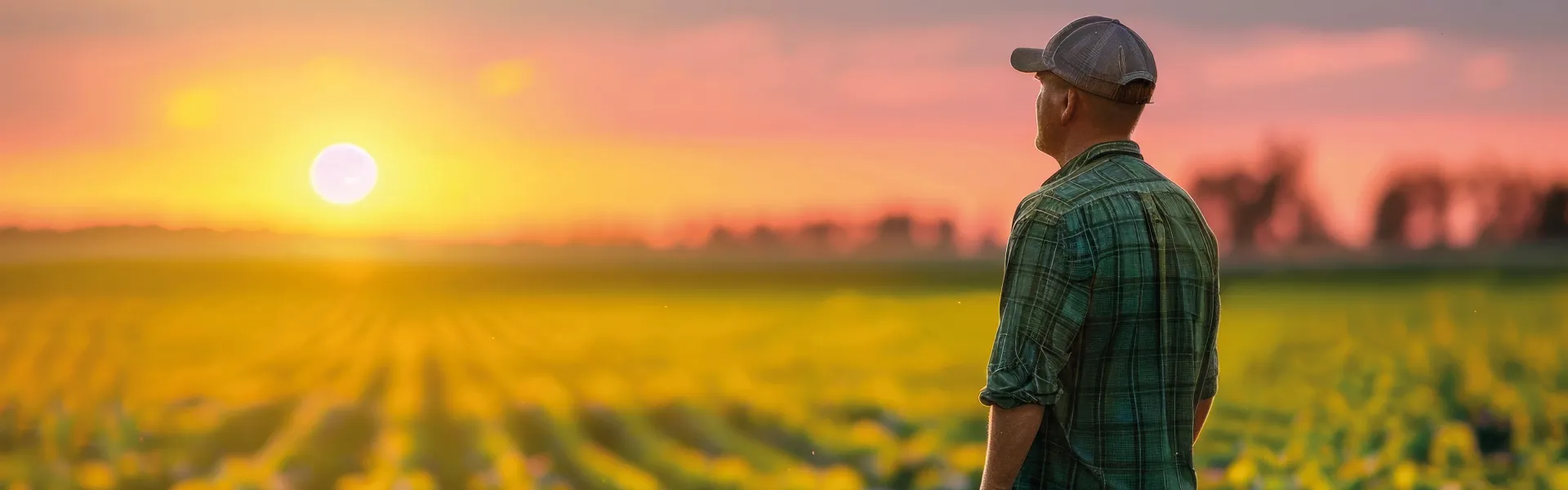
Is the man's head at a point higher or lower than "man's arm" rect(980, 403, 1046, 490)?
higher

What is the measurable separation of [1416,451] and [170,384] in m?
7.30

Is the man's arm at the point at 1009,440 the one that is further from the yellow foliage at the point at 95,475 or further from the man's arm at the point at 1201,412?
the yellow foliage at the point at 95,475

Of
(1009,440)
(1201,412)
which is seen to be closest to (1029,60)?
(1009,440)

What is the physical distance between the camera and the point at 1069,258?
1.62 m

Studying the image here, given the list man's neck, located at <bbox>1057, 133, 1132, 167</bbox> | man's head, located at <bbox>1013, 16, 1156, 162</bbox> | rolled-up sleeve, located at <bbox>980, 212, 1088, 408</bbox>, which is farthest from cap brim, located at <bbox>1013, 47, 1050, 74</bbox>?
rolled-up sleeve, located at <bbox>980, 212, 1088, 408</bbox>

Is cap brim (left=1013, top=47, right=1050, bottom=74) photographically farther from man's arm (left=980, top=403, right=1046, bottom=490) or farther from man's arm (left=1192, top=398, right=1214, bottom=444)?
man's arm (left=1192, top=398, right=1214, bottom=444)

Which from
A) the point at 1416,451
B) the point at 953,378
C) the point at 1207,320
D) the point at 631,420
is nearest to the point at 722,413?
the point at 631,420

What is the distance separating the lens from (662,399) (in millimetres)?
7438

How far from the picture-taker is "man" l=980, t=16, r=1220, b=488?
1.63 metres

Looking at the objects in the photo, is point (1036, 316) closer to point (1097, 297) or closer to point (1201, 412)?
point (1097, 297)

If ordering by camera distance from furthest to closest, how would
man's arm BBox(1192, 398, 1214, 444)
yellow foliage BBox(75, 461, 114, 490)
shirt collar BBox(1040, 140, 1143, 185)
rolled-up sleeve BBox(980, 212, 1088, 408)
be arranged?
1. yellow foliage BBox(75, 461, 114, 490)
2. man's arm BBox(1192, 398, 1214, 444)
3. shirt collar BBox(1040, 140, 1143, 185)
4. rolled-up sleeve BBox(980, 212, 1088, 408)

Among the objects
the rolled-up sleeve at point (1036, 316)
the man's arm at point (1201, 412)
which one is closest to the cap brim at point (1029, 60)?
the rolled-up sleeve at point (1036, 316)

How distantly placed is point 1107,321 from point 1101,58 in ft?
1.25

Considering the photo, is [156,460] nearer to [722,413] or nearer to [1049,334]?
[722,413]
